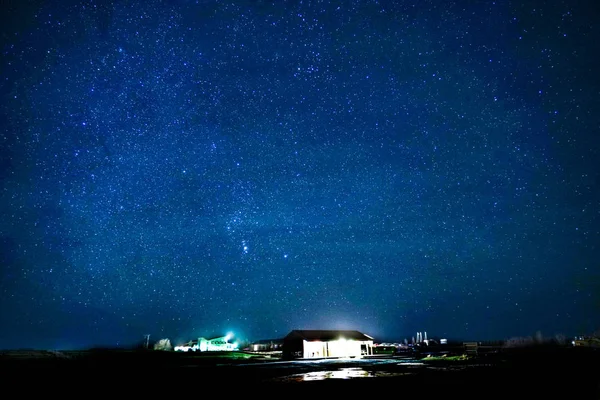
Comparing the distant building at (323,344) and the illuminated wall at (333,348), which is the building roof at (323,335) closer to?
the distant building at (323,344)

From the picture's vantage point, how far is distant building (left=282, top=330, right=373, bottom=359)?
51375 millimetres

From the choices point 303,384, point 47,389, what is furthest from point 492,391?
point 47,389

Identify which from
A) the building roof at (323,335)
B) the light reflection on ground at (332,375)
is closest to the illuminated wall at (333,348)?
the building roof at (323,335)

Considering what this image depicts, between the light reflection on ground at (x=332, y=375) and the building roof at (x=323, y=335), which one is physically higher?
the light reflection on ground at (x=332, y=375)

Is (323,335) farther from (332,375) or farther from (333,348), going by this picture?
(332,375)

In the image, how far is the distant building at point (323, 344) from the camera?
51.4 m

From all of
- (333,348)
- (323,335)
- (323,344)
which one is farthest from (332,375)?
(323,335)

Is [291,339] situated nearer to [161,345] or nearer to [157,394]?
[157,394]

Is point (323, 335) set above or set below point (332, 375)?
below

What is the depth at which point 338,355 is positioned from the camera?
2077 inches

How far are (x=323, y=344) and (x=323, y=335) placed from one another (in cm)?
244

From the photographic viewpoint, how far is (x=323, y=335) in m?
54.7

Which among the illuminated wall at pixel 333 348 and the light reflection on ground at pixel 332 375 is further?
the illuminated wall at pixel 333 348

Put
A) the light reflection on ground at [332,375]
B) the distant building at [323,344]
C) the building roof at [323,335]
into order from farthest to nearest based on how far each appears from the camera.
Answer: the building roof at [323,335], the distant building at [323,344], the light reflection on ground at [332,375]
